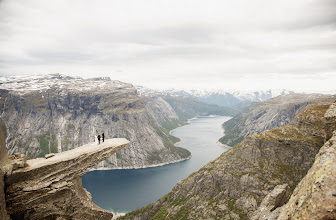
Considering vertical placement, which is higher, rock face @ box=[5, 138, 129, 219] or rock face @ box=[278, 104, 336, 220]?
rock face @ box=[278, 104, 336, 220]

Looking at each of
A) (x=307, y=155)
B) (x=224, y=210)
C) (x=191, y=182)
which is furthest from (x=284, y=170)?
(x=191, y=182)

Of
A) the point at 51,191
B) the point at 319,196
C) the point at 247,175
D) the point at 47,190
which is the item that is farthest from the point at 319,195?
the point at 247,175

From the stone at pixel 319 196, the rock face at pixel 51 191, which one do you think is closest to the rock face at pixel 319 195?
the stone at pixel 319 196

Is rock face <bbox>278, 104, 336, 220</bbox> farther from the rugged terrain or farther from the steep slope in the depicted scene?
the steep slope

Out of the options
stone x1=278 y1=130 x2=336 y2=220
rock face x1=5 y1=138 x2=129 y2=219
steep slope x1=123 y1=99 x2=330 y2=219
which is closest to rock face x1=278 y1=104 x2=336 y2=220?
stone x1=278 y1=130 x2=336 y2=220

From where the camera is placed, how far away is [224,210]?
75.4m

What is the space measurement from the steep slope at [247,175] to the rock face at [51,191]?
211 feet

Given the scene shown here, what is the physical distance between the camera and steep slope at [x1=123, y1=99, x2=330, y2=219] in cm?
7594

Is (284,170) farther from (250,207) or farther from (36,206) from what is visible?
→ (36,206)

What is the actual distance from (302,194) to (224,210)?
71441 mm

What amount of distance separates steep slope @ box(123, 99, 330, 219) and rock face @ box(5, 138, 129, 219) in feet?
211

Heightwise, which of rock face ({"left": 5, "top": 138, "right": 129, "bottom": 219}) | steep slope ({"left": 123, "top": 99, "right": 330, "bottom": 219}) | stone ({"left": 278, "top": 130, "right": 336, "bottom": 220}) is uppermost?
stone ({"left": 278, "top": 130, "right": 336, "bottom": 220})

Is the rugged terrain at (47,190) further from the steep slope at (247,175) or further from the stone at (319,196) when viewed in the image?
the steep slope at (247,175)

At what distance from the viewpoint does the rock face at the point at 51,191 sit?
60.0 ft
